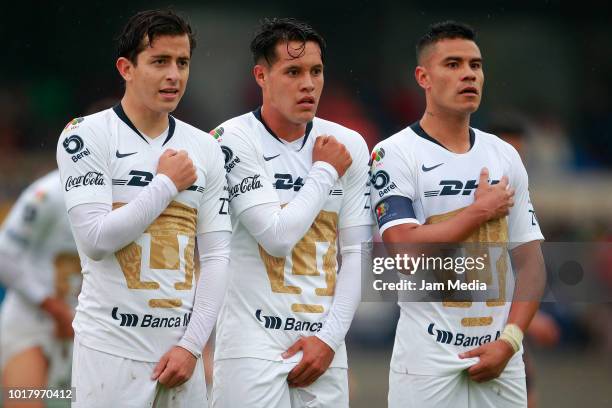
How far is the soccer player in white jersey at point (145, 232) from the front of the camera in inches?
185

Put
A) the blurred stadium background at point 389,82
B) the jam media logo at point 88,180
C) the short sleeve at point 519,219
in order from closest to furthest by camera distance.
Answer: the jam media logo at point 88,180 → the short sleeve at point 519,219 → the blurred stadium background at point 389,82

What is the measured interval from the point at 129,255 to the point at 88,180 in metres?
0.38

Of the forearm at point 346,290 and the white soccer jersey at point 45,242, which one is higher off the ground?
the white soccer jersey at point 45,242

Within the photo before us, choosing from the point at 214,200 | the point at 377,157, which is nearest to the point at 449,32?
the point at 377,157

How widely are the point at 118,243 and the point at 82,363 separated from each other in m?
0.58

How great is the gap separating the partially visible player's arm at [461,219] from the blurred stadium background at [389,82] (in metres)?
A: 8.59

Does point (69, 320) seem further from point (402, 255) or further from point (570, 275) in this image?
point (570, 275)

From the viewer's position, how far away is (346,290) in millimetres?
5172

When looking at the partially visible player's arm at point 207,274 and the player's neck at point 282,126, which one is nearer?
the partially visible player's arm at point 207,274

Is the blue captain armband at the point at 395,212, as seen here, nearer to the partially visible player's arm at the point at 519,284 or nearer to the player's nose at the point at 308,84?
the partially visible player's arm at the point at 519,284

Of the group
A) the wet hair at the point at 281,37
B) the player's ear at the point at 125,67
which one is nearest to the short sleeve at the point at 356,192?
the wet hair at the point at 281,37

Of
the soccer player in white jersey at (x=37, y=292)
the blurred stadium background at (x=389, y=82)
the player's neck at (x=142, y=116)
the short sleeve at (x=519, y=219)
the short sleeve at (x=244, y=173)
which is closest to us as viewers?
the player's neck at (x=142, y=116)

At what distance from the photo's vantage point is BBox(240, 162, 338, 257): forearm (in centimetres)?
495

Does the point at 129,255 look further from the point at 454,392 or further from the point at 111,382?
the point at 454,392
